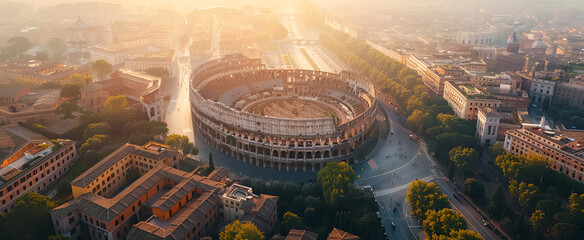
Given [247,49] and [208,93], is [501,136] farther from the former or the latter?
[247,49]

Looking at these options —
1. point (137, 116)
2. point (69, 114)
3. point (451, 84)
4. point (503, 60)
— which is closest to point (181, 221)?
point (137, 116)

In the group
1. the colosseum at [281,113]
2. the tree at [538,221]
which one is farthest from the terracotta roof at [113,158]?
the tree at [538,221]

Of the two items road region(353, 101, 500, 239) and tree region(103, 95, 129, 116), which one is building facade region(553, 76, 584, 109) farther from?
tree region(103, 95, 129, 116)

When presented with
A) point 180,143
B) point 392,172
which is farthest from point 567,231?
point 180,143

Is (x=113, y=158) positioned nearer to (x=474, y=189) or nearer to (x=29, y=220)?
(x=29, y=220)

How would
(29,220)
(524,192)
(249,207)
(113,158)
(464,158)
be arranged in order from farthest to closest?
(464,158) < (113,158) < (524,192) < (249,207) < (29,220)

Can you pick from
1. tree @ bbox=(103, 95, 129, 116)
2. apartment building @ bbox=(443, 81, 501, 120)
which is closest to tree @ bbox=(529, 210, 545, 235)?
apartment building @ bbox=(443, 81, 501, 120)
